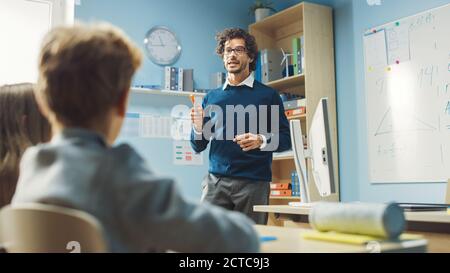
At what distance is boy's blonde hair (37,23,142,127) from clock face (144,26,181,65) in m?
3.38

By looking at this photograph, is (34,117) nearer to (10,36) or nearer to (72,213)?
(72,213)

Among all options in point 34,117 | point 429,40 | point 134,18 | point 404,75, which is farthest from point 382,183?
point 34,117

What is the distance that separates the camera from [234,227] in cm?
74

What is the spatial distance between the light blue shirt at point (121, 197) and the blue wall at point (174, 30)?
3.03 meters

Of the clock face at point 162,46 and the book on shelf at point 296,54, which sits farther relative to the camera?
the clock face at point 162,46

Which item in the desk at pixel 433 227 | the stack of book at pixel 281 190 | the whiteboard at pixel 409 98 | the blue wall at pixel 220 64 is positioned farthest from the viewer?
the stack of book at pixel 281 190

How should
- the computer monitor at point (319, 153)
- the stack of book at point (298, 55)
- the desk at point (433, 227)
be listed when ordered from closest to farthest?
1. the desk at point (433, 227)
2. the computer monitor at point (319, 153)
3. the stack of book at point (298, 55)

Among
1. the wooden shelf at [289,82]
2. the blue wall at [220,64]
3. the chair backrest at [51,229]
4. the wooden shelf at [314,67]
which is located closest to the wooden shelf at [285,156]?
the wooden shelf at [314,67]

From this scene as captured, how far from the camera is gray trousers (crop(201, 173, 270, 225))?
92.0 inches

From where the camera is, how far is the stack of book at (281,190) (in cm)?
392

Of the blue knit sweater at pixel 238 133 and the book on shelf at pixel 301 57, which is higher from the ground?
the book on shelf at pixel 301 57

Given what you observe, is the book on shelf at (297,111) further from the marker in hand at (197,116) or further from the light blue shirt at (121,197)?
the light blue shirt at (121,197)

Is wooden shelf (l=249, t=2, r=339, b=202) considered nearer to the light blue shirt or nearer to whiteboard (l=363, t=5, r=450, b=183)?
whiteboard (l=363, t=5, r=450, b=183)
